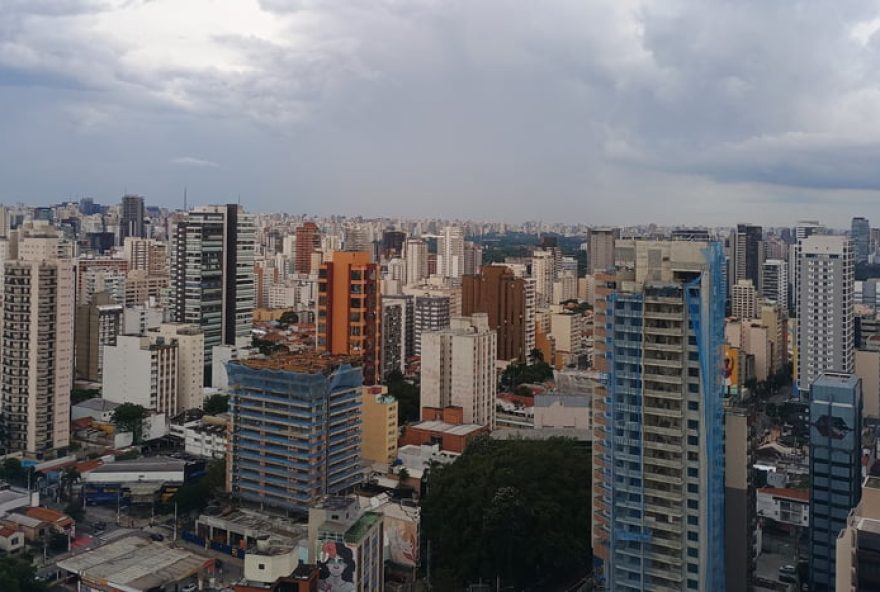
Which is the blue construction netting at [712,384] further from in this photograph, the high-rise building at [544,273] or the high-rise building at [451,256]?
the high-rise building at [451,256]

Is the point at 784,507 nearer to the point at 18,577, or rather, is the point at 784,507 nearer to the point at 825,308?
the point at 825,308

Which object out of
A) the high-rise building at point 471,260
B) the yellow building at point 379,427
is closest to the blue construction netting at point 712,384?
the yellow building at point 379,427

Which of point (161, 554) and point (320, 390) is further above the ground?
point (320, 390)

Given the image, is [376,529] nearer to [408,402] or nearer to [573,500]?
[573,500]

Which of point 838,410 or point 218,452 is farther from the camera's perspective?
point 218,452

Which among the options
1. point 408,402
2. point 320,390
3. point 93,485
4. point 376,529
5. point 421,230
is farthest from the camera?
point 421,230

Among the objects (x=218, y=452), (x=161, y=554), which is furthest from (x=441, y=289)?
(x=161, y=554)

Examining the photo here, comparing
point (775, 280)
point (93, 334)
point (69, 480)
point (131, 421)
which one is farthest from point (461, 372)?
point (775, 280)
